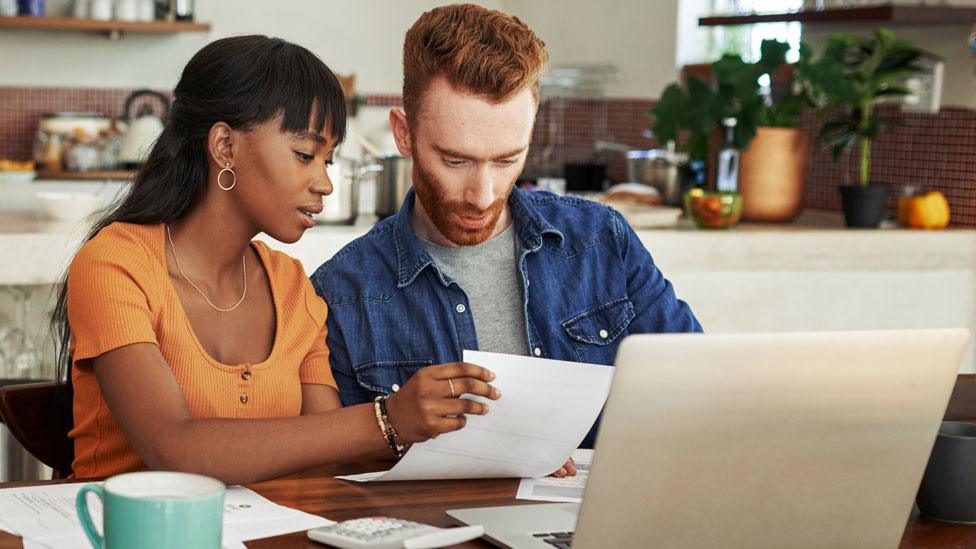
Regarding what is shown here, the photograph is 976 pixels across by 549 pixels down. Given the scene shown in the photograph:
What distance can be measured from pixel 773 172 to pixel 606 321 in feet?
5.86

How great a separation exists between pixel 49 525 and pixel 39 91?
4968 millimetres

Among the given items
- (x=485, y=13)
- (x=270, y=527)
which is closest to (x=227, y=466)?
(x=270, y=527)

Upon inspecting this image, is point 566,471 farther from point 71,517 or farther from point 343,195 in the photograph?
point 343,195

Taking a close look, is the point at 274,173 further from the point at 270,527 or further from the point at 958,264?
the point at 958,264

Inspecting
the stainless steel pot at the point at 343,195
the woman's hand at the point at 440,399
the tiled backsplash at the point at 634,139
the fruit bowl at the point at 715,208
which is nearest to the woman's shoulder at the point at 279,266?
the woman's hand at the point at 440,399

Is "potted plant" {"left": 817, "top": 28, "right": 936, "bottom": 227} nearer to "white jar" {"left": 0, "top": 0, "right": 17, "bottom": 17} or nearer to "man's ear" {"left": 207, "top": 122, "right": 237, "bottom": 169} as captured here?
"man's ear" {"left": 207, "top": 122, "right": 237, "bottom": 169}

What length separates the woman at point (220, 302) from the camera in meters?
1.34

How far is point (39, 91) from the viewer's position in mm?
5680

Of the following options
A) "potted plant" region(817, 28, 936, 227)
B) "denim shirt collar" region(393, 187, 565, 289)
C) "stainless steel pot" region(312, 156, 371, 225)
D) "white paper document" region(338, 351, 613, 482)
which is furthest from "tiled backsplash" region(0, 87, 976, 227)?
"white paper document" region(338, 351, 613, 482)

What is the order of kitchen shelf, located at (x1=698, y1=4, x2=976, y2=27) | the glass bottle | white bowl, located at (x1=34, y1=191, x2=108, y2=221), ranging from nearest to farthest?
white bowl, located at (x1=34, y1=191, x2=108, y2=221) < kitchen shelf, located at (x1=698, y1=4, x2=976, y2=27) < the glass bottle

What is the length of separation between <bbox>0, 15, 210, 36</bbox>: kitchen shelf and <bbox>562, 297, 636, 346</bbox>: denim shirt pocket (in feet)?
13.7

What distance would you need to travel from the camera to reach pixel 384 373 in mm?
1771

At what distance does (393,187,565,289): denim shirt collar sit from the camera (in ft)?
5.84

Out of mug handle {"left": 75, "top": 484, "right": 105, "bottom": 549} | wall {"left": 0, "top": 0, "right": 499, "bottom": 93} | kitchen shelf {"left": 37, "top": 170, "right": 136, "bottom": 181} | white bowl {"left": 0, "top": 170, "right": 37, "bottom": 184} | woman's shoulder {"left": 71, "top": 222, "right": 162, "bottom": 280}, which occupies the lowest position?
kitchen shelf {"left": 37, "top": 170, "right": 136, "bottom": 181}
